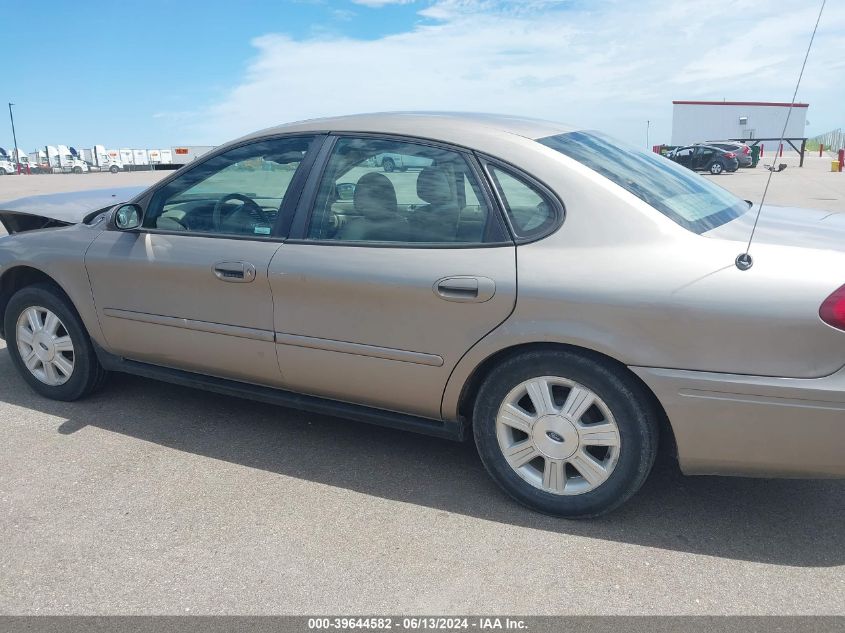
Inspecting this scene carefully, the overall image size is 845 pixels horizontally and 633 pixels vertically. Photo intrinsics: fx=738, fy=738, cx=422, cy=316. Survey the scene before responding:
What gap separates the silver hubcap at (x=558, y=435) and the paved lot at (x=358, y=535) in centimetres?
19

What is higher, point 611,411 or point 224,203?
point 224,203

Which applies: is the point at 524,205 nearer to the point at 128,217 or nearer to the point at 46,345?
the point at 128,217

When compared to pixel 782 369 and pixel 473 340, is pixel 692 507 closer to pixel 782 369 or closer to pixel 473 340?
pixel 782 369

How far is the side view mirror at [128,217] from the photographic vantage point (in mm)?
3881

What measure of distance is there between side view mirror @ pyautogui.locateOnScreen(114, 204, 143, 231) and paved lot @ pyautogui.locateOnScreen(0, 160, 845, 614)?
1100 millimetres

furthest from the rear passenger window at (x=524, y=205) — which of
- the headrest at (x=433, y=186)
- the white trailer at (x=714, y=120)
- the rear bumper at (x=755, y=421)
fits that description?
the white trailer at (x=714, y=120)

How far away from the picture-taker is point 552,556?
2.80 metres

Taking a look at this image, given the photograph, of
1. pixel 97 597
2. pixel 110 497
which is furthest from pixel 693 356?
pixel 110 497

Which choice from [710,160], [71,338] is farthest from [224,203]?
[710,160]

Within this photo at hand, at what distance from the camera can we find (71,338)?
4199 millimetres

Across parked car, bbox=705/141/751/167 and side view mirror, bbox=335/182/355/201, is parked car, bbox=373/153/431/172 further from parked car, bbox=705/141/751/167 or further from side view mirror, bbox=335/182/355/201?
parked car, bbox=705/141/751/167

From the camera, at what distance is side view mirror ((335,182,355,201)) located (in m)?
3.40

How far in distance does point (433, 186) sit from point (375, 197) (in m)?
0.29

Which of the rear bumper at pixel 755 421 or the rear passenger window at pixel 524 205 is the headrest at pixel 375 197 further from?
the rear bumper at pixel 755 421
